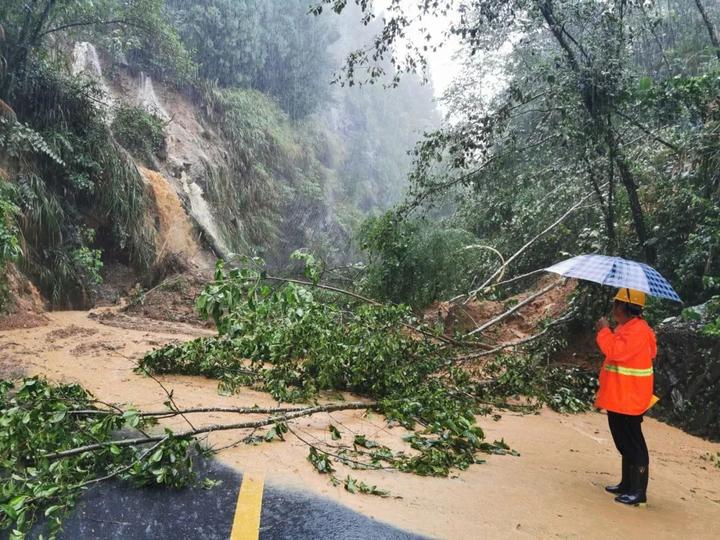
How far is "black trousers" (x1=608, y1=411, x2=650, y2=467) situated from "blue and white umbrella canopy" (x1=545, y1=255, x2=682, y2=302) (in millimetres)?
832

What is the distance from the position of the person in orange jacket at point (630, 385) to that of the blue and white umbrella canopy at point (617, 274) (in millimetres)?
112

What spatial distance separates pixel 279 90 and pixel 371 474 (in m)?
26.0

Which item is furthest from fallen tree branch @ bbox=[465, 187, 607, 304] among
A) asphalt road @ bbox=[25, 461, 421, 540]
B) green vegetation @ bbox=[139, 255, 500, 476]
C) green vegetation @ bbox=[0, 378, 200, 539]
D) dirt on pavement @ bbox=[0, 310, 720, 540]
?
green vegetation @ bbox=[0, 378, 200, 539]

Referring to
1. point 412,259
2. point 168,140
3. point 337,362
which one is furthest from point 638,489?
point 168,140

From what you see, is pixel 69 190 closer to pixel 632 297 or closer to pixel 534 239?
pixel 534 239

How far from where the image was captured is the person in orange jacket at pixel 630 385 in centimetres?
354

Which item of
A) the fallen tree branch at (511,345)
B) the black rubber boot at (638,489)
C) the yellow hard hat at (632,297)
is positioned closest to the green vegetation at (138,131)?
the fallen tree branch at (511,345)

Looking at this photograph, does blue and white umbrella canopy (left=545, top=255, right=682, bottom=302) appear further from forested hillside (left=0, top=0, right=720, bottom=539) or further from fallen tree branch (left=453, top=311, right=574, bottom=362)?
fallen tree branch (left=453, top=311, right=574, bottom=362)

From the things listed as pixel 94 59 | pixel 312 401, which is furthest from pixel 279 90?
pixel 312 401

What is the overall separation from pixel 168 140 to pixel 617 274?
15131 mm

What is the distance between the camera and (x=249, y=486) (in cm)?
310

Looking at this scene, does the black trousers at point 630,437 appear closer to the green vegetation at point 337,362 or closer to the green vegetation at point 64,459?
the green vegetation at point 337,362

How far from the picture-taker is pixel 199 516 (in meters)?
2.75

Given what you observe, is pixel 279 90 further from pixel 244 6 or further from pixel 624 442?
pixel 624 442
